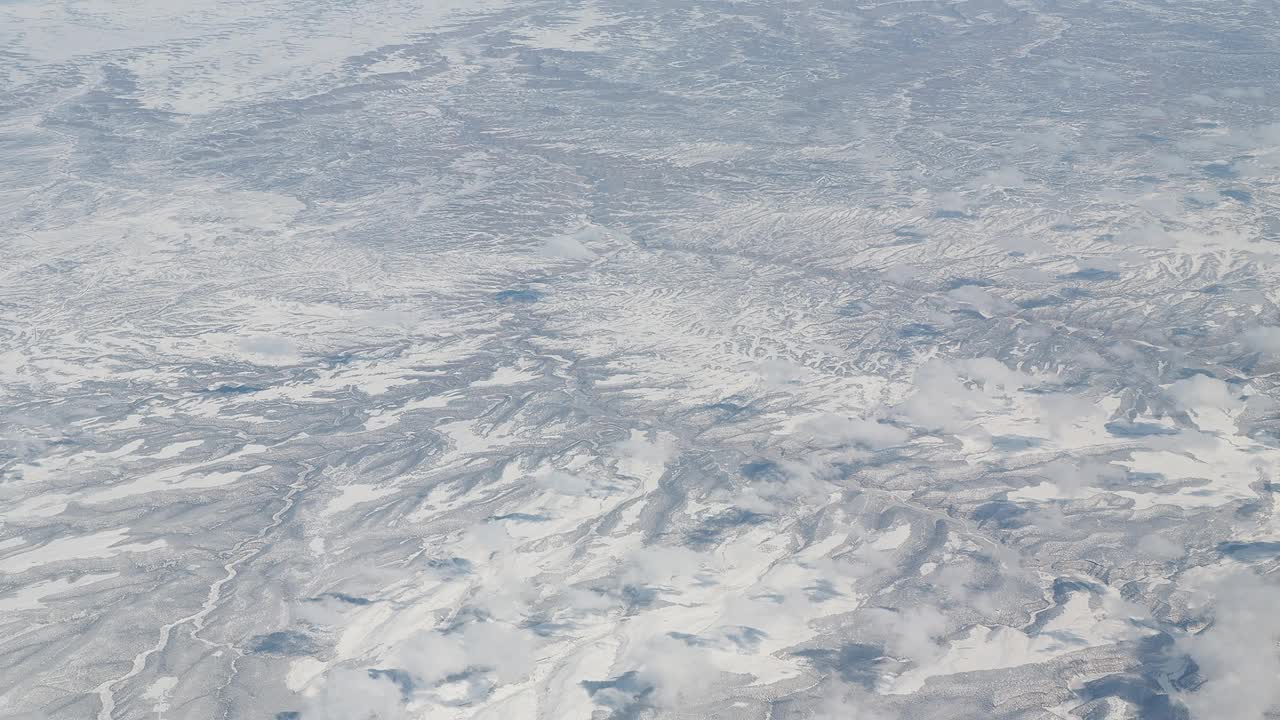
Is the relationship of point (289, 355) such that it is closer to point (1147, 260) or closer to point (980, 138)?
point (1147, 260)

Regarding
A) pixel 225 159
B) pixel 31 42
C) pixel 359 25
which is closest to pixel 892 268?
pixel 225 159

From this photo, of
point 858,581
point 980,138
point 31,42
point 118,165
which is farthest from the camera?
point 31,42

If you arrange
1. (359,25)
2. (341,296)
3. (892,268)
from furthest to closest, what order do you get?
(359,25) → (892,268) → (341,296)

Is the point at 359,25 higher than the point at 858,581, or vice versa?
the point at 359,25

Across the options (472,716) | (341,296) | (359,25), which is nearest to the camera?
(472,716)

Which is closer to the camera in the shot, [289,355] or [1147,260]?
[289,355]

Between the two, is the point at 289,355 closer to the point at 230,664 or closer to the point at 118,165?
the point at 230,664

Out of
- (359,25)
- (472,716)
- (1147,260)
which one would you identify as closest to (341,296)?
(472,716)

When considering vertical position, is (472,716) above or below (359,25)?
below

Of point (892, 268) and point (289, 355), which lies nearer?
point (289, 355)
